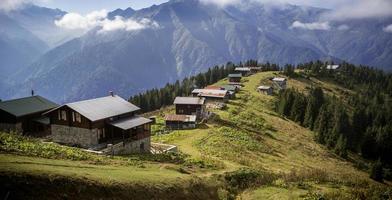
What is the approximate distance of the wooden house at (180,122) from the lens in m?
86.4

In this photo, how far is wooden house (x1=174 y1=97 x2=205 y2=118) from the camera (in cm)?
9666

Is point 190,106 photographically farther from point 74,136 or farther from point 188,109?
point 74,136

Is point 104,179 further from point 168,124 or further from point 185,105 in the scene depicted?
point 185,105

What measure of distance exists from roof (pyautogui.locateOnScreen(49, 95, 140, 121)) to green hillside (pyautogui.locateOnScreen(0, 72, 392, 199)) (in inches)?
349

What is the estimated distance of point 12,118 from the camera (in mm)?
58656

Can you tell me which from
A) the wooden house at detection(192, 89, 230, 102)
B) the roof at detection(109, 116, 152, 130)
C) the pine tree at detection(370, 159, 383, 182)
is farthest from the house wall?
the pine tree at detection(370, 159, 383, 182)

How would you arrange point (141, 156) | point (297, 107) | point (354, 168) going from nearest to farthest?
point (141, 156) → point (354, 168) → point (297, 107)

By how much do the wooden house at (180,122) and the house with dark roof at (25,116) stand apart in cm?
2991

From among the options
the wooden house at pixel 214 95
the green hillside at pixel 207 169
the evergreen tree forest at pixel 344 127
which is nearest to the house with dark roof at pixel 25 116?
the green hillside at pixel 207 169

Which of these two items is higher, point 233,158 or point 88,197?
point 88,197

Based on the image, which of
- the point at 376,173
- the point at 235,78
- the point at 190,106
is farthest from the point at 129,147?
the point at 235,78

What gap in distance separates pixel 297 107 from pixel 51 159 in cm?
9765

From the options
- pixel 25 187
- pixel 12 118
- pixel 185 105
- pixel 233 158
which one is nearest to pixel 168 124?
pixel 185 105

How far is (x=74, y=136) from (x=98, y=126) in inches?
155
